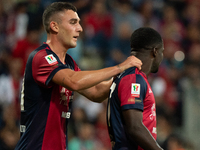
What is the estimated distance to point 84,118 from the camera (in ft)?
25.1

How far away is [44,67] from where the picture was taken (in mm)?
3943

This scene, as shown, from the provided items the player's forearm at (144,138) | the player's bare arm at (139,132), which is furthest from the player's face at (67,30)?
the player's forearm at (144,138)

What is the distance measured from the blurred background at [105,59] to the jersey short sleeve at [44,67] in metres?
3.08

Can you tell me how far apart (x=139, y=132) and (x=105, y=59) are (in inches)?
238

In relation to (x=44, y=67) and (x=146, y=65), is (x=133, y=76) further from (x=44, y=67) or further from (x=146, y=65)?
(x=44, y=67)

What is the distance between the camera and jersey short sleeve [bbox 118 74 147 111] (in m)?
3.36

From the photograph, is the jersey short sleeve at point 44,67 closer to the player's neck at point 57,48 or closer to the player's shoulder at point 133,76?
the player's neck at point 57,48

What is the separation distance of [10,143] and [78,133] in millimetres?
1545

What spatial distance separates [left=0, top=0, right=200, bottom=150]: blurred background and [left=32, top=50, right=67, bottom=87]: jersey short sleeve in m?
3.08

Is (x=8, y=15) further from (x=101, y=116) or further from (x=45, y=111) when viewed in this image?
(x=45, y=111)

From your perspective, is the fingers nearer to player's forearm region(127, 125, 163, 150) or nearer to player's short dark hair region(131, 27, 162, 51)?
player's short dark hair region(131, 27, 162, 51)

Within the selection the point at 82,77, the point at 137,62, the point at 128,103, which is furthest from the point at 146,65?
the point at 82,77

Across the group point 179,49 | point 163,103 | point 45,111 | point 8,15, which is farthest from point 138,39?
point 179,49

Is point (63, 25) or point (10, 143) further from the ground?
point (63, 25)
